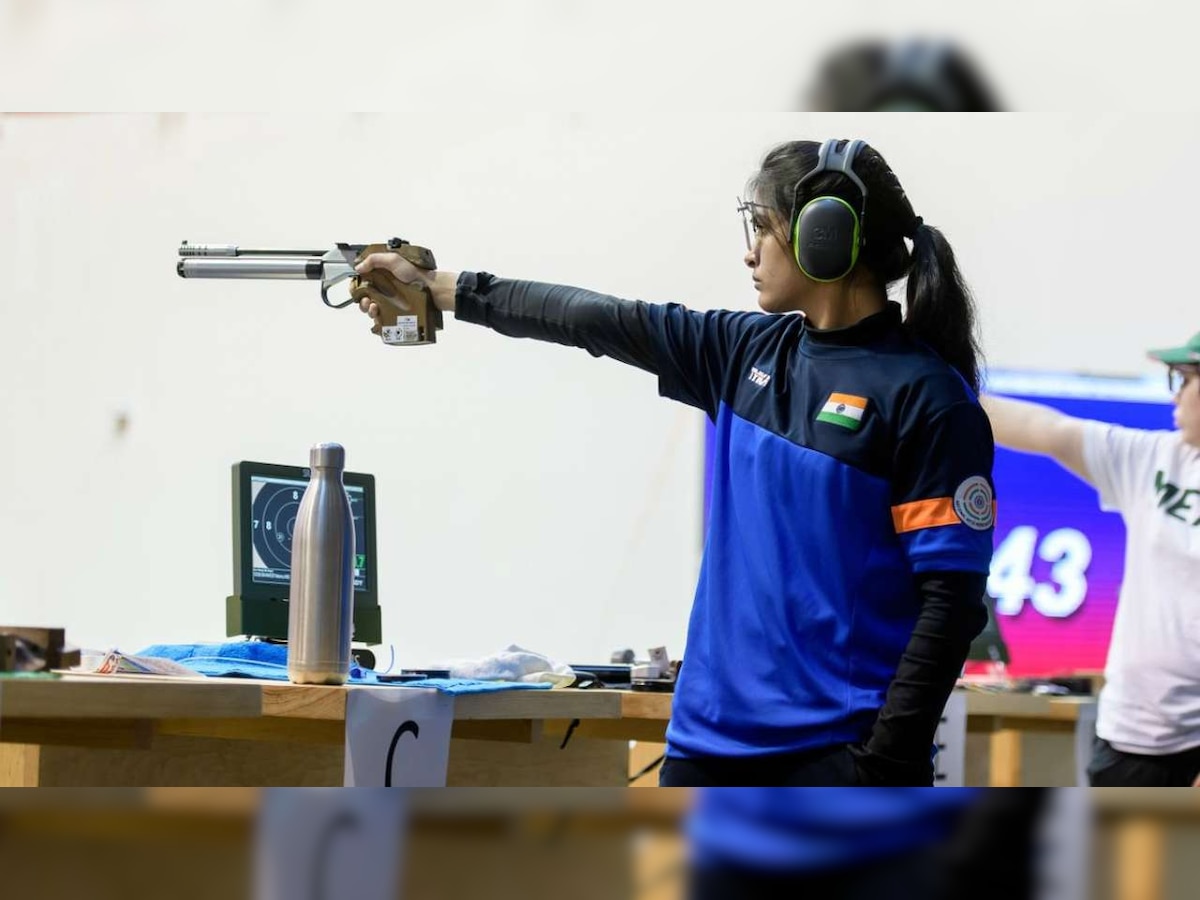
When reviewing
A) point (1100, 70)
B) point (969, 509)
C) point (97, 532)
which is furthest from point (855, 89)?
point (97, 532)

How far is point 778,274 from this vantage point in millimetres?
1530

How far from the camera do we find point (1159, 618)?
7.66 feet

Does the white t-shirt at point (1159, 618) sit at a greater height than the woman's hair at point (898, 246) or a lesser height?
lesser

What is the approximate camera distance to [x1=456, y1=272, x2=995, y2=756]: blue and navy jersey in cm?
139

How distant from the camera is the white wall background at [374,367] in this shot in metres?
2.89

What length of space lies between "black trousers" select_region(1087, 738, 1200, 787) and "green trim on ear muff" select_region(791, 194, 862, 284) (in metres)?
1.17

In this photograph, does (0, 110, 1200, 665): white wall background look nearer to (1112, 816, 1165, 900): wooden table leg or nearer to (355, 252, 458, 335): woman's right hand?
(355, 252, 458, 335): woman's right hand

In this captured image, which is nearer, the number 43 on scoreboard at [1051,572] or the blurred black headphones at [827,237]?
the blurred black headphones at [827,237]

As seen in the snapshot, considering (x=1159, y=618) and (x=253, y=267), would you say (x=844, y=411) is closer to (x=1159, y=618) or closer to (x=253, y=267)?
(x=253, y=267)

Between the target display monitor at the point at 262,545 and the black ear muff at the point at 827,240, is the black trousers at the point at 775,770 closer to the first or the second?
the black ear muff at the point at 827,240

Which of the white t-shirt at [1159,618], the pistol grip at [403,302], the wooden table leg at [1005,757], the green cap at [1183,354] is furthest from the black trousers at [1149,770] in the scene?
the pistol grip at [403,302]

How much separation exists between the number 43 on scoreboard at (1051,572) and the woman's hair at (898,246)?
6.87 feet

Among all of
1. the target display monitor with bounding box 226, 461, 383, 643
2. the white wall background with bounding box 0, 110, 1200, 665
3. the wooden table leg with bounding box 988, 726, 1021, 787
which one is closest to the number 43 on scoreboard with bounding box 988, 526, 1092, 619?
the wooden table leg with bounding box 988, 726, 1021, 787

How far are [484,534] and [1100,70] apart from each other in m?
1.43
